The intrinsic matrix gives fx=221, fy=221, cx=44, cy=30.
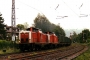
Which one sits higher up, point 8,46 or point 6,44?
point 6,44

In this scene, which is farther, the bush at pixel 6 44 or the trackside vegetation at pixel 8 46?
the trackside vegetation at pixel 8 46

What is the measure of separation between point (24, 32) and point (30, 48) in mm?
2377

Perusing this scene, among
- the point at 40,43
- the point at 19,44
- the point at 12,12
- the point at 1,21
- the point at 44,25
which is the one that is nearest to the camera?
the point at 19,44

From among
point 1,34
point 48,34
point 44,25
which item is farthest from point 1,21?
point 48,34

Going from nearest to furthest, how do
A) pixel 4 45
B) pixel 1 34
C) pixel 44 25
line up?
pixel 4 45, pixel 44 25, pixel 1 34

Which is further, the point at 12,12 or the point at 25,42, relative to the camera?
the point at 12,12

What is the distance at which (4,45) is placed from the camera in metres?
36.6

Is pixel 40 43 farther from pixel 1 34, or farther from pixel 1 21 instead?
pixel 1 21

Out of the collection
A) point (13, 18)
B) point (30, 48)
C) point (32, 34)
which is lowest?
point (30, 48)

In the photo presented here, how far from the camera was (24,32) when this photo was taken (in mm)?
30625

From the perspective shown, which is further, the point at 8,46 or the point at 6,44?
the point at 8,46

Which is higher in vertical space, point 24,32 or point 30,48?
point 24,32

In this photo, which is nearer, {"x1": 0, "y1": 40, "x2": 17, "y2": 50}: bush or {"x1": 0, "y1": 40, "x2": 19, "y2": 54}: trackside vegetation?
{"x1": 0, "y1": 40, "x2": 17, "y2": 50}: bush

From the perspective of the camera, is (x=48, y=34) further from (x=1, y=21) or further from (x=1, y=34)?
(x=1, y=21)
